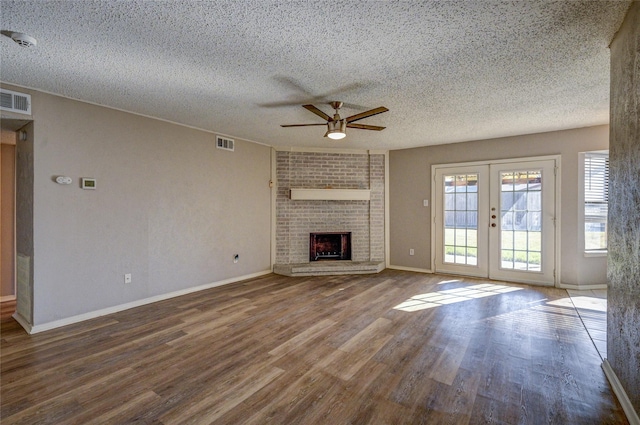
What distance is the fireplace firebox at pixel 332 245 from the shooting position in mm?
A: 6113

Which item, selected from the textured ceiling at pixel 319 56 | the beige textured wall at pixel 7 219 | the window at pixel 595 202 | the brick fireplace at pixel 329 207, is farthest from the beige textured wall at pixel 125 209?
the window at pixel 595 202

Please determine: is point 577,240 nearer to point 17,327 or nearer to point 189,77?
point 189,77

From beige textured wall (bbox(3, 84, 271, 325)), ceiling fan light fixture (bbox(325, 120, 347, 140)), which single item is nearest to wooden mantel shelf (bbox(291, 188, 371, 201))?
beige textured wall (bbox(3, 84, 271, 325))

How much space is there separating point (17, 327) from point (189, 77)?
3.29 metres

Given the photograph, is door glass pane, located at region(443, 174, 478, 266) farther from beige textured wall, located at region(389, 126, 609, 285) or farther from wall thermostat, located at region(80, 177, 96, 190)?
wall thermostat, located at region(80, 177, 96, 190)

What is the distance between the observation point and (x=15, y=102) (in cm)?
298

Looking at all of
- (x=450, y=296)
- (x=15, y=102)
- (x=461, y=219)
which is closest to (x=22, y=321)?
(x=15, y=102)

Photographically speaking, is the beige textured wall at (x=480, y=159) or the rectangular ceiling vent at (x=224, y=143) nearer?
the beige textured wall at (x=480, y=159)

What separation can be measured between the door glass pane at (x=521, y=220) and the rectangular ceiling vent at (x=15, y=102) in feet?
21.3

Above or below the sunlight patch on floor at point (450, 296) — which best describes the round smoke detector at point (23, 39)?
above

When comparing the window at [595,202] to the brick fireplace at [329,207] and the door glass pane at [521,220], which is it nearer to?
the door glass pane at [521,220]

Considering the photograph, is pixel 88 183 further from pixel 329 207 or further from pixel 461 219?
pixel 461 219

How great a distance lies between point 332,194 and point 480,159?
2.75 meters

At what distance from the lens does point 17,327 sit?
10.6 feet
